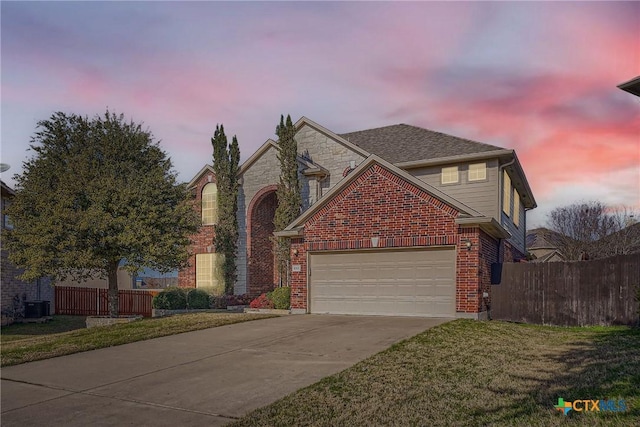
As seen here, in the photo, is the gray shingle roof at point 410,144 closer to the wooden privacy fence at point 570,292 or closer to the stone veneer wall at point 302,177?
the stone veneer wall at point 302,177

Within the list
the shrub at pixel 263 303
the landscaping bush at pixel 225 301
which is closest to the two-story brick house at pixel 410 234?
the shrub at pixel 263 303

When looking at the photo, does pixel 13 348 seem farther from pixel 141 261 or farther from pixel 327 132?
pixel 327 132

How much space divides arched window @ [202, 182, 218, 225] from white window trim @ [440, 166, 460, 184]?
12.6 meters

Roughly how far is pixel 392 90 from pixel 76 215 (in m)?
11.6

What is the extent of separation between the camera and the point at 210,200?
27.7 metres

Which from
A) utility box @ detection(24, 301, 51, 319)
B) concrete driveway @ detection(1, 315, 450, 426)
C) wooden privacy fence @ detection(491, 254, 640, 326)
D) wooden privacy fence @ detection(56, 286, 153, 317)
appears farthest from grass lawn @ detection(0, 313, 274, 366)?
wooden privacy fence @ detection(491, 254, 640, 326)

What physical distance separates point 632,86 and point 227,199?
66.6 feet

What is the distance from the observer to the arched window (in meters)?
27.5

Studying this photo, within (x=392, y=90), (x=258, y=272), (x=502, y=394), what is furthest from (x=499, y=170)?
(x=502, y=394)

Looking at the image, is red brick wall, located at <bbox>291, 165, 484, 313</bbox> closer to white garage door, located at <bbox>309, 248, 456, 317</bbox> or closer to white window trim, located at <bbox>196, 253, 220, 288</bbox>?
white garage door, located at <bbox>309, 248, 456, 317</bbox>

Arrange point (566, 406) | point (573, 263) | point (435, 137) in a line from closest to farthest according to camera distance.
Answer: point (566, 406) → point (573, 263) → point (435, 137)

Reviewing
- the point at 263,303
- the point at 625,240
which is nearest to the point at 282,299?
the point at 263,303

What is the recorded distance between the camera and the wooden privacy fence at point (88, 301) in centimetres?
2405

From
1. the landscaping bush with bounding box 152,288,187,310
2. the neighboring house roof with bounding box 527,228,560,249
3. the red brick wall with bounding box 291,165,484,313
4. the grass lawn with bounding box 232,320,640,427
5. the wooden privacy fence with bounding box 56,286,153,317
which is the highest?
the red brick wall with bounding box 291,165,484,313
